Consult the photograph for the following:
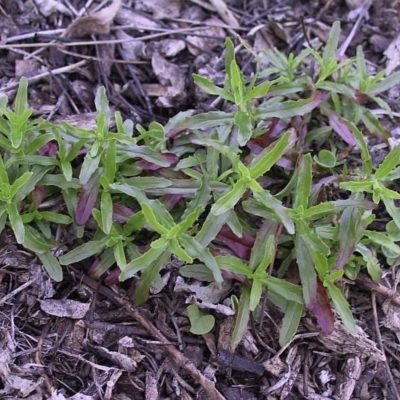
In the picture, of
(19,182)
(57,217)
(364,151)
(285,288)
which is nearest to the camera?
(19,182)

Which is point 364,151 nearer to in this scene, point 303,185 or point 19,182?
point 303,185

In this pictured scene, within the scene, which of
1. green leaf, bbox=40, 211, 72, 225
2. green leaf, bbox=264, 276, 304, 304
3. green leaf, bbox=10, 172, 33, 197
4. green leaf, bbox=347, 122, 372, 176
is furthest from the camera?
green leaf, bbox=347, 122, 372, 176

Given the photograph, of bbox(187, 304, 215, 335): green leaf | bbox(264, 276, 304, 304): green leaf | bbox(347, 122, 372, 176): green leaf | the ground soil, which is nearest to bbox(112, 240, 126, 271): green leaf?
the ground soil

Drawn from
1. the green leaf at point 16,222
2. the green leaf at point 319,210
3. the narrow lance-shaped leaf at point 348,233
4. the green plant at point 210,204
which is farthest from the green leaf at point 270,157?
the green leaf at point 16,222

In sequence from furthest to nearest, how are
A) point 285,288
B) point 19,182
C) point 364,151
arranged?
point 364,151, point 285,288, point 19,182

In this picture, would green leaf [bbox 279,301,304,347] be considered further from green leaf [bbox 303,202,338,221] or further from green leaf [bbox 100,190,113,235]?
green leaf [bbox 100,190,113,235]

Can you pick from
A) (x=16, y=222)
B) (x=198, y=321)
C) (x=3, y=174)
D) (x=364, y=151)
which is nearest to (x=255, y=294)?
(x=198, y=321)

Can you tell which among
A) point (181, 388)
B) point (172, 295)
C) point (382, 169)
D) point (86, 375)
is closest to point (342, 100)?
point (382, 169)
